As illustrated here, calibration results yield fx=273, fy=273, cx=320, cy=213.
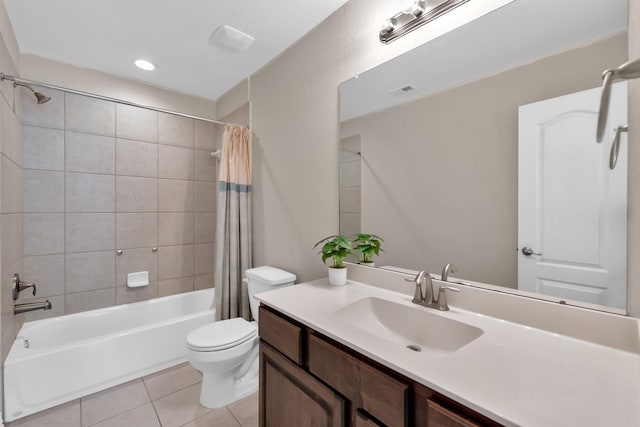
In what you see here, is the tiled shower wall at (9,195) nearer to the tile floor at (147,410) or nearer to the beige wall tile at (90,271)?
the beige wall tile at (90,271)

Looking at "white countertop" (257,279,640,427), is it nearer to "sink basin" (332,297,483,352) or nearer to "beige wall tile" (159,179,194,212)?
"sink basin" (332,297,483,352)

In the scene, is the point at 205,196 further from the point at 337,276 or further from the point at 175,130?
the point at 337,276

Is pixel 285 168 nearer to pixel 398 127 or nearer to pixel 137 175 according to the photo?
pixel 398 127

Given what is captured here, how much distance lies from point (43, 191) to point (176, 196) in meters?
0.97

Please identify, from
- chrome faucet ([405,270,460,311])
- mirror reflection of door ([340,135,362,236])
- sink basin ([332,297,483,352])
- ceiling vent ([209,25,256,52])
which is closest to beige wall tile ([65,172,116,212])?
ceiling vent ([209,25,256,52])

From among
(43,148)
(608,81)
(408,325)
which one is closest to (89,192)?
(43,148)

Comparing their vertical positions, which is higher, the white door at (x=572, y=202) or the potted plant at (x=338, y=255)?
the white door at (x=572, y=202)

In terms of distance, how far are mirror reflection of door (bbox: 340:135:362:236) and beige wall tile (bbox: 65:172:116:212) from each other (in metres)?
2.18

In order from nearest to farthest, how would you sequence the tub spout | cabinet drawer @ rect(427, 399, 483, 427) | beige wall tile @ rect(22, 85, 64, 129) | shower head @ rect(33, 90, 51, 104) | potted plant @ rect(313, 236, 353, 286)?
cabinet drawer @ rect(427, 399, 483, 427) → potted plant @ rect(313, 236, 353, 286) → the tub spout → shower head @ rect(33, 90, 51, 104) → beige wall tile @ rect(22, 85, 64, 129)

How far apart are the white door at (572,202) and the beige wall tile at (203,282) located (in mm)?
2861

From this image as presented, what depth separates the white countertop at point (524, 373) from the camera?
536mm

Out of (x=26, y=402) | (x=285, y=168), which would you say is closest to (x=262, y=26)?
(x=285, y=168)

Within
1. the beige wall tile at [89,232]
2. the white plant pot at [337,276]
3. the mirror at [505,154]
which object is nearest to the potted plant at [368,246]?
the mirror at [505,154]

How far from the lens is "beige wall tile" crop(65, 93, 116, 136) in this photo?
2.28m
